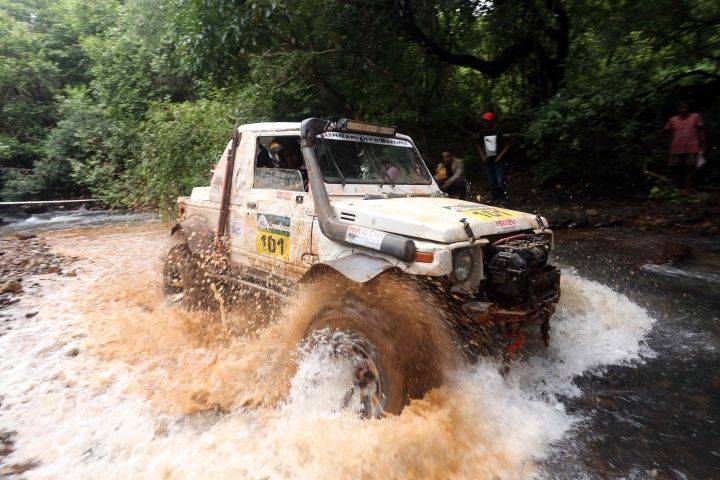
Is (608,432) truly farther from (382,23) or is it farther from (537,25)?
(537,25)

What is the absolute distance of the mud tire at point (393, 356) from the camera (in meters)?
3.01

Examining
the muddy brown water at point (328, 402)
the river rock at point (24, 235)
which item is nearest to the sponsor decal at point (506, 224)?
the muddy brown water at point (328, 402)

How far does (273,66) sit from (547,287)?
7.81 m

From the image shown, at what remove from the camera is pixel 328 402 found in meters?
3.40

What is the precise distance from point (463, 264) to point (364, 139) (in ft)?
5.86

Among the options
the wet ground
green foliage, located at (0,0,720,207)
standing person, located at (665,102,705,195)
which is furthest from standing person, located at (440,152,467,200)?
standing person, located at (665,102,705,195)

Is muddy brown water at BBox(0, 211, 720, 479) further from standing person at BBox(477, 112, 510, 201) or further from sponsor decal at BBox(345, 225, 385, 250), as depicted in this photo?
standing person at BBox(477, 112, 510, 201)

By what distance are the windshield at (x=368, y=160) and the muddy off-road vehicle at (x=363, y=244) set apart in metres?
0.01

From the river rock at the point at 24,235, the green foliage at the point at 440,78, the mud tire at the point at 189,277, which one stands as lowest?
the river rock at the point at 24,235

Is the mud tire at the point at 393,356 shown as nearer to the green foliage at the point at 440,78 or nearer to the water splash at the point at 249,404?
the water splash at the point at 249,404

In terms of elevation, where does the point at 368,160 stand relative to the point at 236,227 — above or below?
above

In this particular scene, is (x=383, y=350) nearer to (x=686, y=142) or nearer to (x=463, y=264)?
(x=463, y=264)

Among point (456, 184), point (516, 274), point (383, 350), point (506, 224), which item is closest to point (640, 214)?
point (456, 184)

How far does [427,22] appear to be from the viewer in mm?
10555
